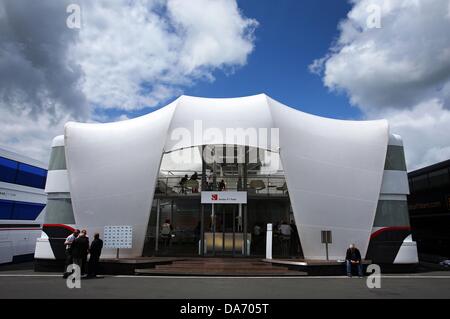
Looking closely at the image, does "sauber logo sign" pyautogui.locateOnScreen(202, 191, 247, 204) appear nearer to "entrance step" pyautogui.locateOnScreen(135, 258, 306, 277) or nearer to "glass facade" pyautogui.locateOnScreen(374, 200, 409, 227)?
"entrance step" pyautogui.locateOnScreen(135, 258, 306, 277)

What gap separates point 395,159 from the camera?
14273 mm

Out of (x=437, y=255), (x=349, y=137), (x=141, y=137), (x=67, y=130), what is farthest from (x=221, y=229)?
(x=437, y=255)

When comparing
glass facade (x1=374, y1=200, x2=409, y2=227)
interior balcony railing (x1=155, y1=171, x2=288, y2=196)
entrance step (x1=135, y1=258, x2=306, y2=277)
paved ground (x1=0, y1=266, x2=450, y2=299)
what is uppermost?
interior balcony railing (x1=155, y1=171, x2=288, y2=196)

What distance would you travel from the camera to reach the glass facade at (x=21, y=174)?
15.0m

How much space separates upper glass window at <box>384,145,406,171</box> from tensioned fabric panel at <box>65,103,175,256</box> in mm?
9106

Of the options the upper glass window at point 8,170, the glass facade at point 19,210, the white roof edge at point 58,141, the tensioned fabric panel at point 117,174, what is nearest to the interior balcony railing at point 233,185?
the tensioned fabric panel at point 117,174

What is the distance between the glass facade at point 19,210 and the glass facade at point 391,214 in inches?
610

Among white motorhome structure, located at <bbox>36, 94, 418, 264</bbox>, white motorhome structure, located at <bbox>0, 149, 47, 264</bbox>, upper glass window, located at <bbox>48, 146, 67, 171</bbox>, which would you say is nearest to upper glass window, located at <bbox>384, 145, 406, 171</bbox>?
white motorhome structure, located at <bbox>36, 94, 418, 264</bbox>

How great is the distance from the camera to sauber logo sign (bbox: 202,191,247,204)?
1471cm

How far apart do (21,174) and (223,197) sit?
9.69 m

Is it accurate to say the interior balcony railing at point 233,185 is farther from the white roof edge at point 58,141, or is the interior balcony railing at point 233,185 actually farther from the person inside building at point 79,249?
the person inside building at point 79,249

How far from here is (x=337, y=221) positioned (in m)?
13.2
